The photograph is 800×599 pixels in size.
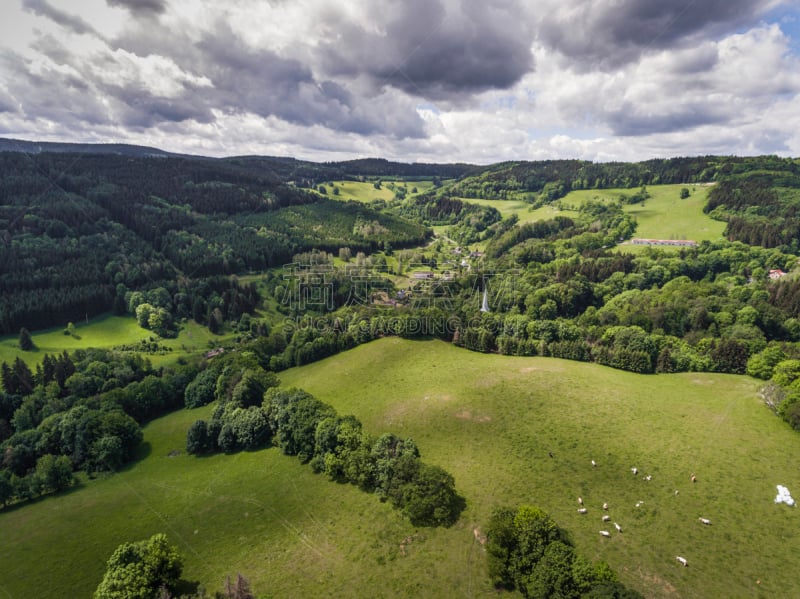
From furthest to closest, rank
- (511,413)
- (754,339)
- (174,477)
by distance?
(754,339)
(511,413)
(174,477)

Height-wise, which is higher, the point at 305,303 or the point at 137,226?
the point at 137,226

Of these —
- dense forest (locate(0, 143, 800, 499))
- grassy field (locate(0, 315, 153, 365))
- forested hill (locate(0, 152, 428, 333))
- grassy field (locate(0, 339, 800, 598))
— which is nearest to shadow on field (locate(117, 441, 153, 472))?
grassy field (locate(0, 339, 800, 598))

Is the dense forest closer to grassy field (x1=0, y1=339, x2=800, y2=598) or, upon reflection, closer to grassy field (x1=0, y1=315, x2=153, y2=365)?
grassy field (x1=0, y1=315, x2=153, y2=365)

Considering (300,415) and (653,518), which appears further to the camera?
(300,415)

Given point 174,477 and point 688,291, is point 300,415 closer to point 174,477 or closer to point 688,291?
point 174,477

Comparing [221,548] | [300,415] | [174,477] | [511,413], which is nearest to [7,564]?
[174,477]

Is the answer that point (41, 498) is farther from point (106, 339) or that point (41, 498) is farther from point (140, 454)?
point (106, 339)

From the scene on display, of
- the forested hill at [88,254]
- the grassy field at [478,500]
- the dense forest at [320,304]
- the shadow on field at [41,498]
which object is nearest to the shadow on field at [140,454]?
the grassy field at [478,500]
